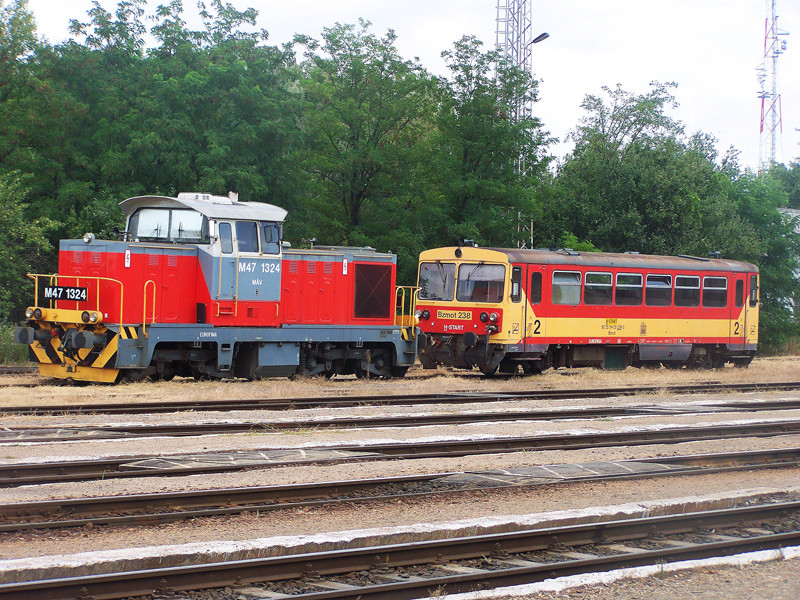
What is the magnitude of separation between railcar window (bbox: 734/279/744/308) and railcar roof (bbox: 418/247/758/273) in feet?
1.34

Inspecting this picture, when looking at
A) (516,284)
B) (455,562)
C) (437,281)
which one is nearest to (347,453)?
(455,562)

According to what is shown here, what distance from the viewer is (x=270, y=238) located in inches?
728

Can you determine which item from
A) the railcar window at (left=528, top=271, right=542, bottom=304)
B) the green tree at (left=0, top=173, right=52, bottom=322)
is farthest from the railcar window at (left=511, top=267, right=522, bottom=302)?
the green tree at (left=0, top=173, right=52, bottom=322)

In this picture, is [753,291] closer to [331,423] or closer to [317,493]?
[331,423]

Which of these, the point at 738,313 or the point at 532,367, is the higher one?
the point at 738,313

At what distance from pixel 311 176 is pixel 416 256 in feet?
16.8

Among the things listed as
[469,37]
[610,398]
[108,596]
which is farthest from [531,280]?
[108,596]

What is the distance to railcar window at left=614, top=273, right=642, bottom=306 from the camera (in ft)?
77.2

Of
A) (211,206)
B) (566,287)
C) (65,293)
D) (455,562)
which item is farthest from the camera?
(566,287)

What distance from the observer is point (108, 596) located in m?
5.66

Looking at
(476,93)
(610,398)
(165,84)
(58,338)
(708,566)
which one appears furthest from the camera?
(476,93)

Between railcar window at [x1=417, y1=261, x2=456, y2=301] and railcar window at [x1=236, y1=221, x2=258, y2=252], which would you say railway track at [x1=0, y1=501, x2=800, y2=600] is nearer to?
railcar window at [x1=236, y1=221, x2=258, y2=252]

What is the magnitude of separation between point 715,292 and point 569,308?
5.94m

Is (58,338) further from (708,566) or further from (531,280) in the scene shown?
(708,566)
